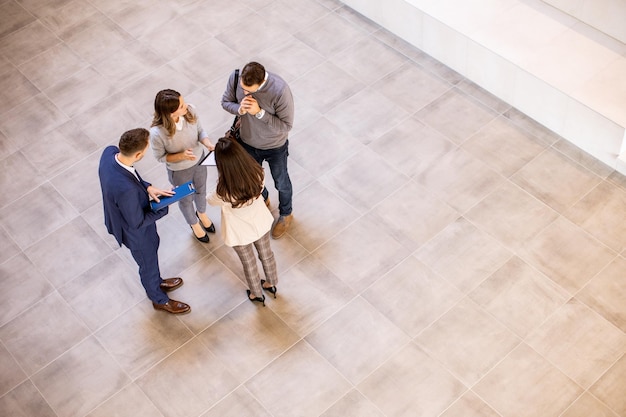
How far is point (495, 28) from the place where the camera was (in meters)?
6.00

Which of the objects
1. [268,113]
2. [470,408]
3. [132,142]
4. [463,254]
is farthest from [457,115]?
[132,142]

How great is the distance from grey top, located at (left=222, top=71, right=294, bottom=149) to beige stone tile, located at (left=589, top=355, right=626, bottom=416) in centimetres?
232

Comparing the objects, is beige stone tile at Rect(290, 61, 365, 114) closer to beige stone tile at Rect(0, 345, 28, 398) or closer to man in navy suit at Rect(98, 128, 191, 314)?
man in navy suit at Rect(98, 128, 191, 314)

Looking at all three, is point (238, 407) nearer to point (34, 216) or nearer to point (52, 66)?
point (34, 216)

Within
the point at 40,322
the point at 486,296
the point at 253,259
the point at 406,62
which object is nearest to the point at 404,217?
the point at 486,296

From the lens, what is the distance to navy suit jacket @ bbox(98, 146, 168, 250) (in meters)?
4.09

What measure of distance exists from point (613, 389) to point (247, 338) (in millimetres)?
2147

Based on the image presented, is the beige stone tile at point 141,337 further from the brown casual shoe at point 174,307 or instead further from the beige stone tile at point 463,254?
the beige stone tile at point 463,254

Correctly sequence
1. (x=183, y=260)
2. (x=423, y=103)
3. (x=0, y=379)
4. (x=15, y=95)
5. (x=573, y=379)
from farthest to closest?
(x=15, y=95)
(x=423, y=103)
(x=183, y=260)
(x=0, y=379)
(x=573, y=379)

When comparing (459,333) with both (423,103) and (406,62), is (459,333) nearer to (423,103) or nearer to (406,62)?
(423,103)

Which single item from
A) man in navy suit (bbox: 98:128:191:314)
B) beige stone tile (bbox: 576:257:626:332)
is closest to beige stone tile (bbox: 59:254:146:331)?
man in navy suit (bbox: 98:128:191:314)

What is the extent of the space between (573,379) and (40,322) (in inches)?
129

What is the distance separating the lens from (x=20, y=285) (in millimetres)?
5121

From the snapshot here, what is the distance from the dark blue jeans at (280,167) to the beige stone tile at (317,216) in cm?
18
